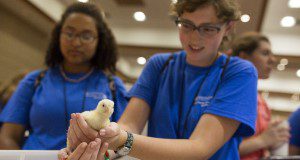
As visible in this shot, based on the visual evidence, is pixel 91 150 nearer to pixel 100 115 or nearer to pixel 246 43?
pixel 100 115

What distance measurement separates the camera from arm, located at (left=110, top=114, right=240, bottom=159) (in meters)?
0.63

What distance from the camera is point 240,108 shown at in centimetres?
76

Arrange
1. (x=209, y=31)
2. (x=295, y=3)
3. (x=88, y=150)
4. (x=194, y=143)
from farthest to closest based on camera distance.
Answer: (x=295, y=3) < (x=209, y=31) < (x=194, y=143) < (x=88, y=150)

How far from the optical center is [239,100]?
0.76 m

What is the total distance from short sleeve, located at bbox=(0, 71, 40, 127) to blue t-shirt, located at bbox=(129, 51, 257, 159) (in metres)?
0.43

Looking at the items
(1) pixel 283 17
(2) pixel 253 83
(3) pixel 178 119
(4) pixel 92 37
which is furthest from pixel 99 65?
(1) pixel 283 17

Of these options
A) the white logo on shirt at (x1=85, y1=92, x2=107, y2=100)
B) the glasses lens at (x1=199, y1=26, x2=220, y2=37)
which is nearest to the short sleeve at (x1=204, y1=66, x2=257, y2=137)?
the glasses lens at (x1=199, y1=26, x2=220, y2=37)

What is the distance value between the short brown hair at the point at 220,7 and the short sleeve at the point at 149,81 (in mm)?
184

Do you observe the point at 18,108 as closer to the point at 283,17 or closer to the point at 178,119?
the point at 178,119

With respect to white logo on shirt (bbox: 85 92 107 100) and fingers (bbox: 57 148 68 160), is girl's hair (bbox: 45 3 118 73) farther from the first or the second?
fingers (bbox: 57 148 68 160)

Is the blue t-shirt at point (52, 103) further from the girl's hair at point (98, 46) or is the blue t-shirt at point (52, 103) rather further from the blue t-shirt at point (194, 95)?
the blue t-shirt at point (194, 95)

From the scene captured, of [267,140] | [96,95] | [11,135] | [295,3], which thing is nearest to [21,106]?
[11,135]

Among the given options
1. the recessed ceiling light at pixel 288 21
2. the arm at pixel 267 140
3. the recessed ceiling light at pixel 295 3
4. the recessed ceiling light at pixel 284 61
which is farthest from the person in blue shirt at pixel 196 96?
the recessed ceiling light at pixel 284 61

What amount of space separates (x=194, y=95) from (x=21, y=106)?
24.3 inches
